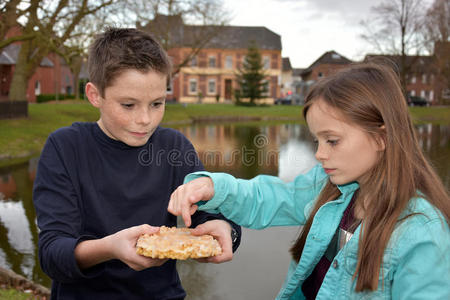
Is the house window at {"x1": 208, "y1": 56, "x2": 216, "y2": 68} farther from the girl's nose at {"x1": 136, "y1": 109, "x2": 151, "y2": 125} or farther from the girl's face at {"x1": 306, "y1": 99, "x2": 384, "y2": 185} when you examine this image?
the girl's face at {"x1": 306, "y1": 99, "x2": 384, "y2": 185}

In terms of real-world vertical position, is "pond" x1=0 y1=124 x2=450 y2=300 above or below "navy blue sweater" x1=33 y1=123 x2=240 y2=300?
below

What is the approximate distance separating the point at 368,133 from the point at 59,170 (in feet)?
4.77

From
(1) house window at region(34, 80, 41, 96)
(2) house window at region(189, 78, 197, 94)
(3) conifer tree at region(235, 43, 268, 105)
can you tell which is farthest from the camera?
(2) house window at region(189, 78, 197, 94)

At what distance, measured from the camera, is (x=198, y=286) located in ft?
14.1

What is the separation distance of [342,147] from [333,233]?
0.41 m

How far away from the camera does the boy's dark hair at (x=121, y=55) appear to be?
198 cm

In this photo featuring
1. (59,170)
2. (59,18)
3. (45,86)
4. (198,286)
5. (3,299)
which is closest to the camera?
(59,170)

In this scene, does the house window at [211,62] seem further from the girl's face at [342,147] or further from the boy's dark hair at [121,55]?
the girl's face at [342,147]

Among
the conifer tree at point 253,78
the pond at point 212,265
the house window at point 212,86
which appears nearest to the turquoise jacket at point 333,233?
the pond at point 212,265

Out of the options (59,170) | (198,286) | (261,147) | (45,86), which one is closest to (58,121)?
(261,147)

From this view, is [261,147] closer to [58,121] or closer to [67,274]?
[58,121]

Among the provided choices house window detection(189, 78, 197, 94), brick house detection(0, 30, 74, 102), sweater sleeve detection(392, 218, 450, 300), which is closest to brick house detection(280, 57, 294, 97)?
house window detection(189, 78, 197, 94)

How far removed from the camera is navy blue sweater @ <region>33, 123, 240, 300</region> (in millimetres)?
1863

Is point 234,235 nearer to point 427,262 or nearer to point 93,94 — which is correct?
point 427,262
